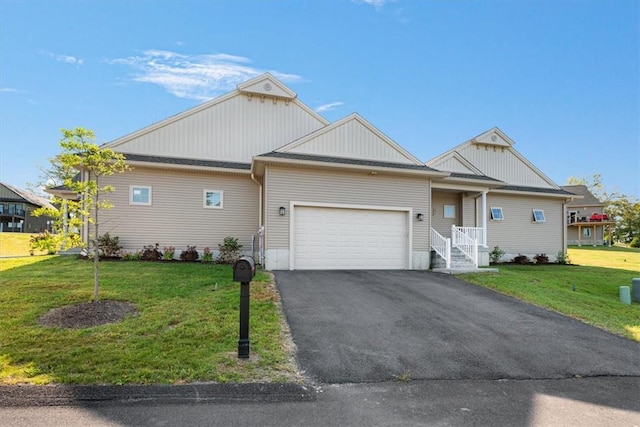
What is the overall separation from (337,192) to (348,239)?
1.66 meters

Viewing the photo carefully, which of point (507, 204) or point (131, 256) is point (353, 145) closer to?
point (131, 256)

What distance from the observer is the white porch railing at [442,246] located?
1202 centimetres

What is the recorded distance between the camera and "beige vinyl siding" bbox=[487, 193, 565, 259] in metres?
17.5

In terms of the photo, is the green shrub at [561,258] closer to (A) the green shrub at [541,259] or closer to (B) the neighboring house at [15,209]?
(A) the green shrub at [541,259]

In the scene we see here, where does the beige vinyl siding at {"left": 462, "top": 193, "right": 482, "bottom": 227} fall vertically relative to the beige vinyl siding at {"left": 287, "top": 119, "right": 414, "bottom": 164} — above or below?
below

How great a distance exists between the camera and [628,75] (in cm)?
1499

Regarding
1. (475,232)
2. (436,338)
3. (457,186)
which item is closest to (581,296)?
(475,232)

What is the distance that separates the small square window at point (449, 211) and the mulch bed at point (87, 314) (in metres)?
13.9

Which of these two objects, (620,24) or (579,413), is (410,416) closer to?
(579,413)

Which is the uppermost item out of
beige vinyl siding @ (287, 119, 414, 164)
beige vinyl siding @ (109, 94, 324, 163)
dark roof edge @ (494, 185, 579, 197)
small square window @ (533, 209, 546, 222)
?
beige vinyl siding @ (109, 94, 324, 163)

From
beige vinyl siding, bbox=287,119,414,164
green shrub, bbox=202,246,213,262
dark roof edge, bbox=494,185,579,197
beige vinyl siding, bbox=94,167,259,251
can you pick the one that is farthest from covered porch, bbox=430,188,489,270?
green shrub, bbox=202,246,213,262

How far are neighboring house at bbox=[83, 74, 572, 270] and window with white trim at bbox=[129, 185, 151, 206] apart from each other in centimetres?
3

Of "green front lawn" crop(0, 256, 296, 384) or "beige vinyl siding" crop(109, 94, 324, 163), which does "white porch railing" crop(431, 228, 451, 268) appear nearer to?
"green front lawn" crop(0, 256, 296, 384)

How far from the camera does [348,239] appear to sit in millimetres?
12031
